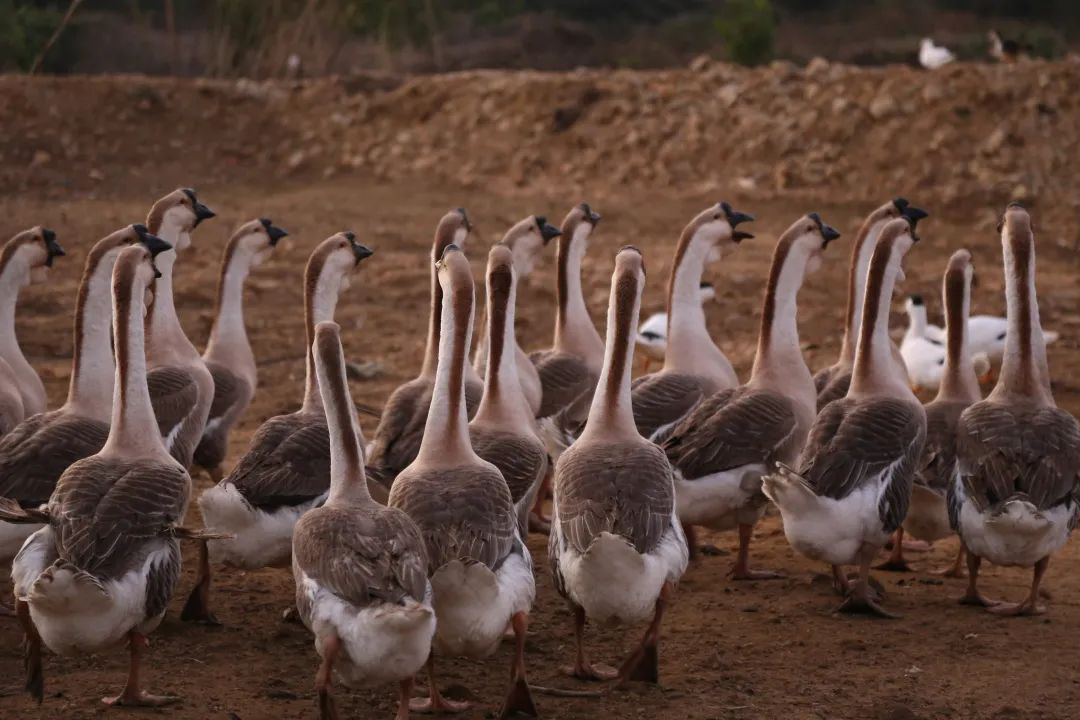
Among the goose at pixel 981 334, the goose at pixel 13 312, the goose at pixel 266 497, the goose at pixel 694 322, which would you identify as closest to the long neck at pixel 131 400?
the goose at pixel 266 497

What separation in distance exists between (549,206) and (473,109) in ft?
8.58

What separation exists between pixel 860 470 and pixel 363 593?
303 cm

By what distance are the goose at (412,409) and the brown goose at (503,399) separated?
0.38 metres

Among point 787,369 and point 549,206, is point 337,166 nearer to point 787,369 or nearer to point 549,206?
point 549,206

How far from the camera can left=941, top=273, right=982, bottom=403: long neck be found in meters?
8.95

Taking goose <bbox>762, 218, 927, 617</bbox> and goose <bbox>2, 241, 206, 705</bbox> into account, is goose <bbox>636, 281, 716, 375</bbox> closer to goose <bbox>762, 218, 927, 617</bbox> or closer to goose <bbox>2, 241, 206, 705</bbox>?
goose <bbox>762, 218, 927, 617</bbox>

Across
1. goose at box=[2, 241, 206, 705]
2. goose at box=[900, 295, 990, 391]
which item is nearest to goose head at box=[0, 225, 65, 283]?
goose at box=[2, 241, 206, 705]

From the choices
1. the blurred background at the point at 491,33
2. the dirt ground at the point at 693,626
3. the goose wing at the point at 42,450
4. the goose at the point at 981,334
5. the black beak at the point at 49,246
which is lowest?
the dirt ground at the point at 693,626

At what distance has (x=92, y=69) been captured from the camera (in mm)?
29062

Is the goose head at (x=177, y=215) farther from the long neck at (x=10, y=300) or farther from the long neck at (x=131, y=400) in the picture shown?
the long neck at (x=131, y=400)

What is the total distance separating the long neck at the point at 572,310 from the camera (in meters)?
10.5

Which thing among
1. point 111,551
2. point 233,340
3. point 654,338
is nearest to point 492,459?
point 111,551

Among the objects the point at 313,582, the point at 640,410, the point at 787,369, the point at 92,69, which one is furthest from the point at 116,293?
the point at 92,69

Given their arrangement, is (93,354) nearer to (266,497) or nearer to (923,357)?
(266,497)
